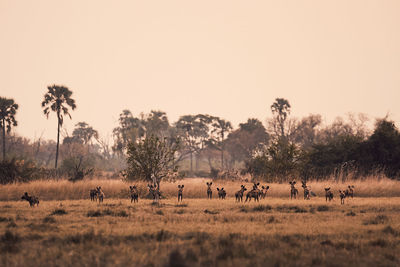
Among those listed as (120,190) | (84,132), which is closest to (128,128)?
(84,132)

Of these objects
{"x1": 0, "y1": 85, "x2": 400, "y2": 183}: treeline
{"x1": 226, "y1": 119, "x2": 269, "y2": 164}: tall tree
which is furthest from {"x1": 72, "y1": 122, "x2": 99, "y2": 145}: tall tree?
{"x1": 226, "y1": 119, "x2": 269, "y2": 164}: tall tree

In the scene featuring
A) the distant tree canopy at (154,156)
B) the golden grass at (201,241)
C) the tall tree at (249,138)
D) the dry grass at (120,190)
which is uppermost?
the tall tree at (249,138)

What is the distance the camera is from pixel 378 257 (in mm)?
7594

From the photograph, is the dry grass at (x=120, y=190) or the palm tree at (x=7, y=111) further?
the palm tree at (x=7, y=111)

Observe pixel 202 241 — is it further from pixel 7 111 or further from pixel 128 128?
pixel 128 128

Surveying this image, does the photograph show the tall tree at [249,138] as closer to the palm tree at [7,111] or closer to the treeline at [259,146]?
the treeline at [259,146]

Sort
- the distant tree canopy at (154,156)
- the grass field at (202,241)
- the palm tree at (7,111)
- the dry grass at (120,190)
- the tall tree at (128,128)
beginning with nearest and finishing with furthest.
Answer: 1. the grass field at (202,241)
2. the distant tree canopy at (154,156)
3. the dry grass at (120,190)
4. the palm tree at (7,111)
5. the tall tree at (128,128)

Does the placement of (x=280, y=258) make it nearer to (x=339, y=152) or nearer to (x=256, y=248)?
(x=256, y=248)

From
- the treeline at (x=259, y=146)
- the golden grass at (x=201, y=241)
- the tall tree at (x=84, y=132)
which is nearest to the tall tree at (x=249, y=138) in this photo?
the treeline at (x=259, y=146)

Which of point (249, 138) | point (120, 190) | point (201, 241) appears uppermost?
point (249, 138)

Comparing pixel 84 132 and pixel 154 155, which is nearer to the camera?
pixel 154 155

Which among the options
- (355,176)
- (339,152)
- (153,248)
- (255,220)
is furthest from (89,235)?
(339,152)

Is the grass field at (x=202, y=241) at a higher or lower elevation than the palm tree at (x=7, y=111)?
lower

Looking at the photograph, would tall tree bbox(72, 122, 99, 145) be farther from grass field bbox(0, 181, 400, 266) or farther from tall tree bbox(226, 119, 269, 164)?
grass field bbox(0, 181, 400, 266)
